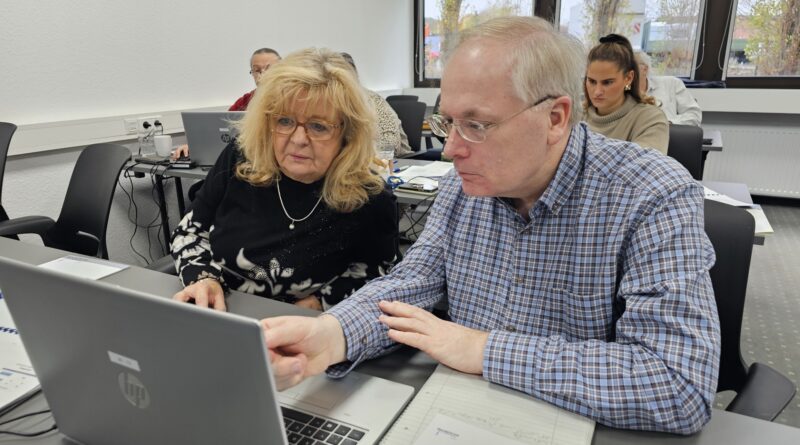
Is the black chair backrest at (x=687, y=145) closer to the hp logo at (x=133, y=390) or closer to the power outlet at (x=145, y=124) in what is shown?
the hp logo at (x=133, y=390)

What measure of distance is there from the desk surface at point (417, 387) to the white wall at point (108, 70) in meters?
1.14

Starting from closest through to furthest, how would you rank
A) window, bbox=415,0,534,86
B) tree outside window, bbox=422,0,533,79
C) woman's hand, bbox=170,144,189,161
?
woman's hand, bbox=170,144,189,161 → tree outside window, bbox=422,0,533,79 → window, bbox=415,0,534,86

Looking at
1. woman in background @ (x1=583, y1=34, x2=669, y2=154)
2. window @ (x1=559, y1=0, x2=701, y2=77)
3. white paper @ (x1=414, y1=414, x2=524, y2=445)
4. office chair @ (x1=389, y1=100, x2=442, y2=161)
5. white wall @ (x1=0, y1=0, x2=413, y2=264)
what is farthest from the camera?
window @ (x1=559, y1=0, x2=701, y2=77)

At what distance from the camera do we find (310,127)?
1294 mm

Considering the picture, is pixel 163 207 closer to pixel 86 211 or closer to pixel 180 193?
pixel 180 193

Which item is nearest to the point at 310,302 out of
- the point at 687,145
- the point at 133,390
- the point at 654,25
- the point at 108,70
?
the point at 133,390

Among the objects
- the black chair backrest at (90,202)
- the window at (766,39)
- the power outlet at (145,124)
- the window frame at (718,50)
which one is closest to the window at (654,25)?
the window frame at (718,50)

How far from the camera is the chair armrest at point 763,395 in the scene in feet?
2.64

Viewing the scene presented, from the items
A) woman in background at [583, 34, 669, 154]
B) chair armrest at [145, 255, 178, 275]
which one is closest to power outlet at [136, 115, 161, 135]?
chair armrest at [145, 255, 178, 275]

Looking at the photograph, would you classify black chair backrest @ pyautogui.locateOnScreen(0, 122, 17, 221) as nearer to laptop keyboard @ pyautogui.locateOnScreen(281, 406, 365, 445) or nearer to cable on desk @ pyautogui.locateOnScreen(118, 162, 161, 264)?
cable on desk @ pyautogui.locateOnScreen(118, 162, 161, 264)

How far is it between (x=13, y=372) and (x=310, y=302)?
0.65 m

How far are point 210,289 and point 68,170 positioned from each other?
2.22 m

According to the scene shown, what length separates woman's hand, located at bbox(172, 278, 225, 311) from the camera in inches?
42.4

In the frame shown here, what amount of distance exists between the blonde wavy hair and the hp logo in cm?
80
